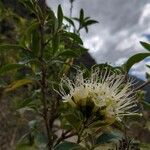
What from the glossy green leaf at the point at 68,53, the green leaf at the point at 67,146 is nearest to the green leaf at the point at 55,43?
the glossy green leaf at the point at 68,53

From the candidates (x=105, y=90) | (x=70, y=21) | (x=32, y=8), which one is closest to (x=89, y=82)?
(x=105, y=90)

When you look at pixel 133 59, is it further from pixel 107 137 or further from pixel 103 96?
pixel 103 96

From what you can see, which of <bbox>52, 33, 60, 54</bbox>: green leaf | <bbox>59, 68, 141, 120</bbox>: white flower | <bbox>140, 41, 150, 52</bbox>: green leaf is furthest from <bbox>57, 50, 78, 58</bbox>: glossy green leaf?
<bbox>140, 41, 150, 52</bbox>: green leaf

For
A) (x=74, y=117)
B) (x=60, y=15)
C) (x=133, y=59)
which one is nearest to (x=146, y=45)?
(x=133, y=59)

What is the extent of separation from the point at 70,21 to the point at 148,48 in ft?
1.92

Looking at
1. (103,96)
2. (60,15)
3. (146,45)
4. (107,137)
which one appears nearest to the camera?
(103,96)

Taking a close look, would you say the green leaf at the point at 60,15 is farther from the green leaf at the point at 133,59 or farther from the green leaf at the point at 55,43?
the green leaf at the point at 133,59

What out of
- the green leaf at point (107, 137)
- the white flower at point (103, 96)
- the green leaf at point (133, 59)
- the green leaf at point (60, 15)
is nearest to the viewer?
the white flower at point (103, 96)

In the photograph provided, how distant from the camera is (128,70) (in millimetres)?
2078

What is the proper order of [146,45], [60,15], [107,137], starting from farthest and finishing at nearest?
[146,45]
[60,15]
[107,137]

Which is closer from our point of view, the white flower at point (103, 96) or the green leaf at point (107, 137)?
the white flower at point (103, 96)

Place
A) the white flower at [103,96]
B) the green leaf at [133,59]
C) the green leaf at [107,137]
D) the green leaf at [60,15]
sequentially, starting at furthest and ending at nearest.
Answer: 1. the green leaf at [133,59]
2. the green leaf at [60,15]
3. the green leaf at [107,137]
4. the white flower at [103,96]

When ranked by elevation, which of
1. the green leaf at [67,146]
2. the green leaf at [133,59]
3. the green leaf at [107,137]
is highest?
the green leaf at [133,59]

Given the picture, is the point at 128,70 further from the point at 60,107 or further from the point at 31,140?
the point at 31,140
